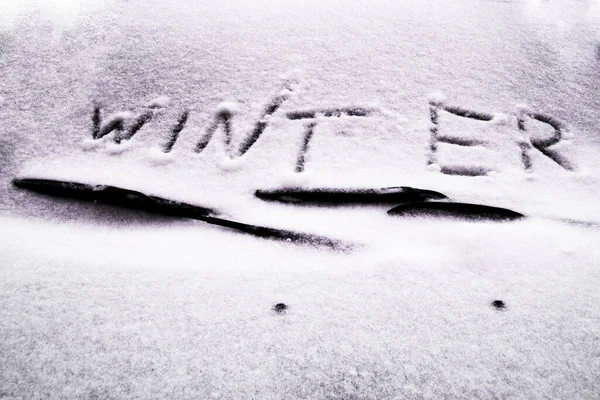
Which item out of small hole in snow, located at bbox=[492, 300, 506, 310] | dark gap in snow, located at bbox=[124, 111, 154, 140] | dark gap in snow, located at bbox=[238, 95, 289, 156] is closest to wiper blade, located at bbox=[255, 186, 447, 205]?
dark gap in snow, located at bbox=[238, 95, 289, 156]

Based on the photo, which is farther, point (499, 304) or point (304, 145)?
point (304, 145)

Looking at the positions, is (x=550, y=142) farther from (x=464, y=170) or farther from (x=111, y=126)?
(x=111, y=126)

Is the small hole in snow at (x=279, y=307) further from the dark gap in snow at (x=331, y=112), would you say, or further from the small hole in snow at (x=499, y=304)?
the dark gap in snow at (x=331, y=112)

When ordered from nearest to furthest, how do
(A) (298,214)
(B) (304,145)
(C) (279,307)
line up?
(C) (279,307)
(A) (298,214)
(B) (304,145)

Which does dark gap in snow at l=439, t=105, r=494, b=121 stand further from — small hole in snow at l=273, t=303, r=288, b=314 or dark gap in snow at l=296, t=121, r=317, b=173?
small hole in snow at l=273, t=303, r=288, b=314

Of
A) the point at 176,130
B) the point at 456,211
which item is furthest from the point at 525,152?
the point at 176,130

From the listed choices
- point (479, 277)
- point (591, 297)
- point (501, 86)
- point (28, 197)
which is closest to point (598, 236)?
point (591, 297)

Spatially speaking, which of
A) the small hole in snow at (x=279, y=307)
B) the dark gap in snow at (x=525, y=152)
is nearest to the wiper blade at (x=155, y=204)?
the small hole in snow at (x=279, y=307)
